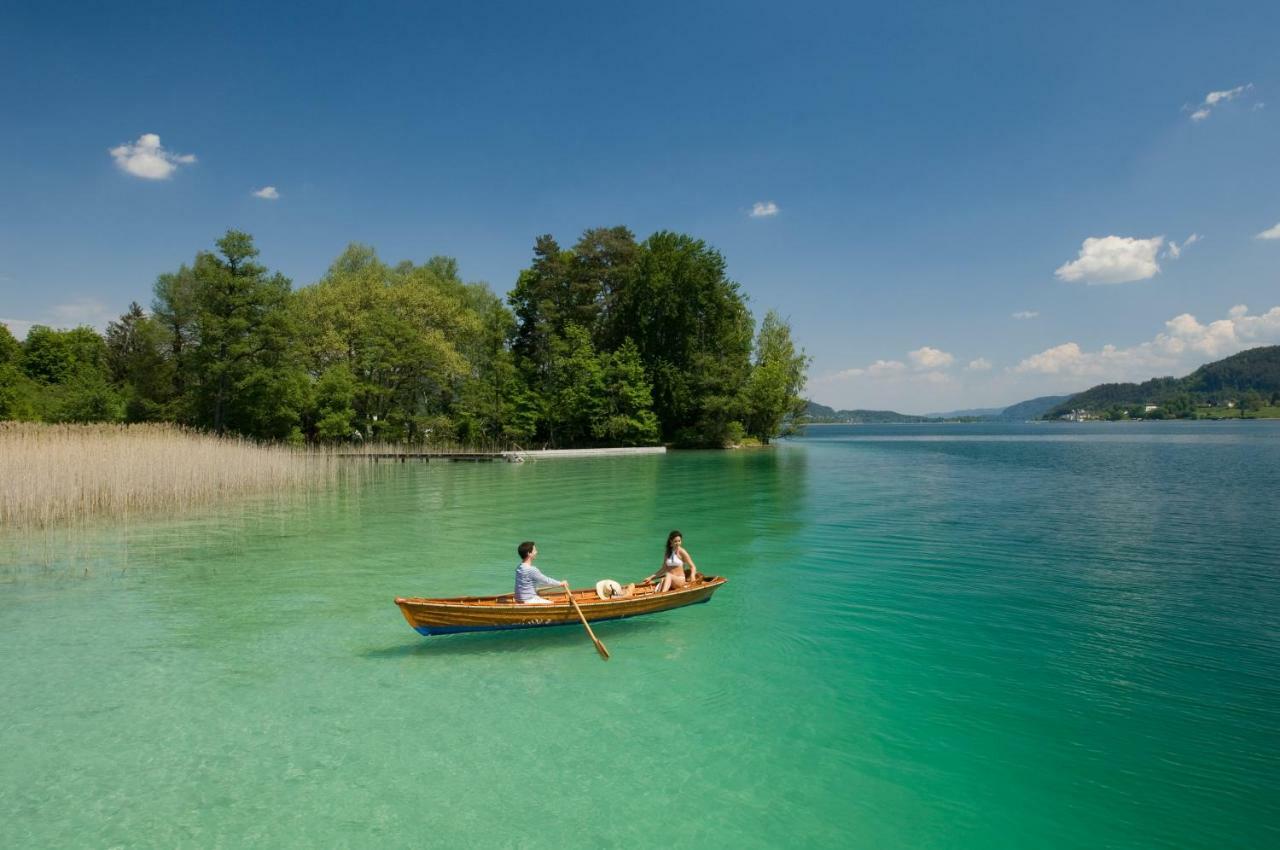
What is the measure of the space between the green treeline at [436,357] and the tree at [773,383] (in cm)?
20

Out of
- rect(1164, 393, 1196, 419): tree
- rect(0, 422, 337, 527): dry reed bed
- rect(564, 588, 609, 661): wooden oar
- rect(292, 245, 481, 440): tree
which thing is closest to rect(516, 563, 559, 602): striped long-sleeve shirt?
rect(564, 588, 609, 661): wooden oar

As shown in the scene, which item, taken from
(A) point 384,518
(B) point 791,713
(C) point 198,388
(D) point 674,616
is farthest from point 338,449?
(B) point 791,713

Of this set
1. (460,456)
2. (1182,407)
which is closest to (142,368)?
(460,456)

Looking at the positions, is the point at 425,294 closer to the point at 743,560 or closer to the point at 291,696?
the point at 743,560

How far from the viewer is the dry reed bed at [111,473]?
19.3 metres

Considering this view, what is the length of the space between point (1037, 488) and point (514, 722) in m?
31.3

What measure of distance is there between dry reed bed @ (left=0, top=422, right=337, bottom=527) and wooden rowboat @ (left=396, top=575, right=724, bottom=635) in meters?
16.8

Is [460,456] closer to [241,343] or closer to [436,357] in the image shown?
[436,357]

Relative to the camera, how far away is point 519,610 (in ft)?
32.3

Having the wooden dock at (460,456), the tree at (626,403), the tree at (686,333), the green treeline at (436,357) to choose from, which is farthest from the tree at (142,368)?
the tree at (686,333)

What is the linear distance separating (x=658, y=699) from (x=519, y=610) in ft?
8.19

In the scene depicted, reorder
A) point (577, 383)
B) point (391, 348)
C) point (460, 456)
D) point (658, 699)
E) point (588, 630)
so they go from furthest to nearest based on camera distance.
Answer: point (577, 383) < point (391, 348) < point (460, 456) < point (588, 630) < point (658, 699)

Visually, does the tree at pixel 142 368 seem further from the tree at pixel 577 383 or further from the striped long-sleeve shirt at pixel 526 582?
the striped long-sleeve shirt at pixel 526 582

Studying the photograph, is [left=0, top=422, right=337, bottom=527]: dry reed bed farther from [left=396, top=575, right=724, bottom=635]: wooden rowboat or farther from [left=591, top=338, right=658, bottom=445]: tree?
[left=591, top=338, right=658, bottom=445]: tree
